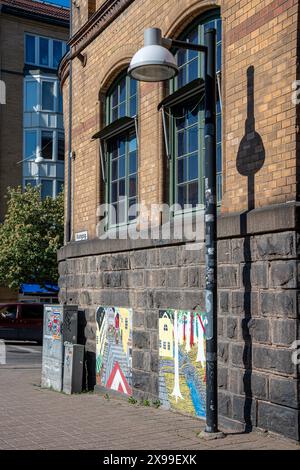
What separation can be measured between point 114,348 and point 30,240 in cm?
2199

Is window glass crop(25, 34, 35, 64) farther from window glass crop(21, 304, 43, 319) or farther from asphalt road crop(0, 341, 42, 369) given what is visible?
asphalt road crop(0, 341, 42, 369)

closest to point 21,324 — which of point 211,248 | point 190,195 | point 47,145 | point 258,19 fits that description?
point 190,195

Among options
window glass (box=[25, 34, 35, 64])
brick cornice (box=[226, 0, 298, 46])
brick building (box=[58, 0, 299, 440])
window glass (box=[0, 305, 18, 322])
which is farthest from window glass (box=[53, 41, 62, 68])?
brick cornice (box=[226, 0, 298, 46])

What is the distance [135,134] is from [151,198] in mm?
1529

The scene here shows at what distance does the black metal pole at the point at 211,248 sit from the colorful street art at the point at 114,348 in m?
3.31

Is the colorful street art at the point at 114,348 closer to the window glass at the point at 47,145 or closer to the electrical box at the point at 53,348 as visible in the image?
the electrical box at the point at 53,348

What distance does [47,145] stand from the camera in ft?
142

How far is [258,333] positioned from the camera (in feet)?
25.0

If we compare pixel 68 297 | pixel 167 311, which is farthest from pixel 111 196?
pixel 167 311

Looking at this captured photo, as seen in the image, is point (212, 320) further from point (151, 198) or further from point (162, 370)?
point (151, 198)

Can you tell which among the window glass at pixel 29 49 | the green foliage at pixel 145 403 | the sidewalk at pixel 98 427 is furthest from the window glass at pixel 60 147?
the green foliage at pixel 145 403

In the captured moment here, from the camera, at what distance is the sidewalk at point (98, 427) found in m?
7.33

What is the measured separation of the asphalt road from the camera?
719 inches

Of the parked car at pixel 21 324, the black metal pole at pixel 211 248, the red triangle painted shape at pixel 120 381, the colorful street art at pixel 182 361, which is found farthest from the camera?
the parked car at pixel 21 324
